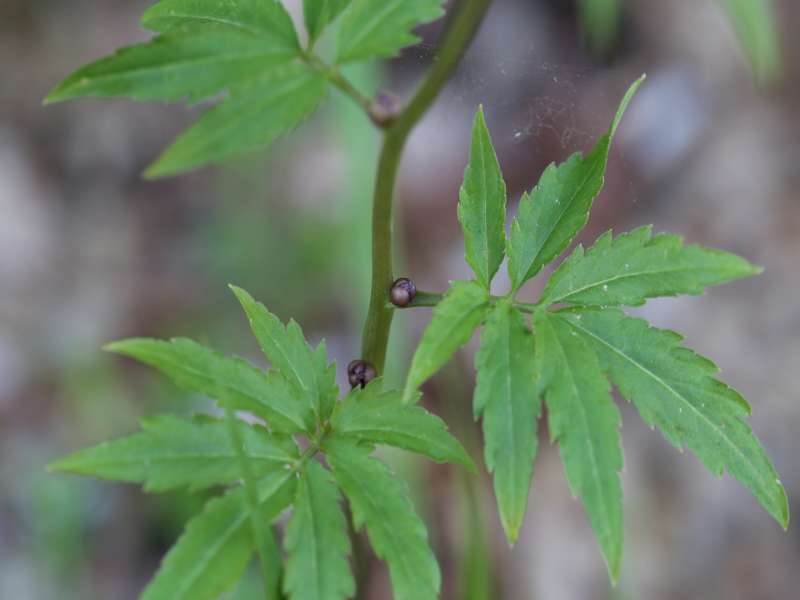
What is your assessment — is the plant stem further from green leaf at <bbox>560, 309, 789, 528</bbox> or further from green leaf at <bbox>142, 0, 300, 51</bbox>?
green leaf at <bbox>560, 309, 789, 528</bbox>

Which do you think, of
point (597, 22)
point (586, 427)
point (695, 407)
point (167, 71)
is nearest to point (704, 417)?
point (695, 407)

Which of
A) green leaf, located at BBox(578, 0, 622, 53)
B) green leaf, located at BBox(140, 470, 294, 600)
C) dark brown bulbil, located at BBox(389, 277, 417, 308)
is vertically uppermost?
green leaf, located at BBox(578, 0, 622, 53)

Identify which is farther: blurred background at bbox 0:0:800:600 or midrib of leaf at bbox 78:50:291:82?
blurred background at bbox 0:0:800:600

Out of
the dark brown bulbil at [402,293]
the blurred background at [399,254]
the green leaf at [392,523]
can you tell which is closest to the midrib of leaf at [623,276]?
the dark brown bulbil at [402,293]

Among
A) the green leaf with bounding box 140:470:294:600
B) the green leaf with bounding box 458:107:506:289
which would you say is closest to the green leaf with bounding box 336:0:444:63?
the green leaf with bounding box 458:107:506:289

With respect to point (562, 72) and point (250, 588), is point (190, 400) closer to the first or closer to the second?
point (250, 588)

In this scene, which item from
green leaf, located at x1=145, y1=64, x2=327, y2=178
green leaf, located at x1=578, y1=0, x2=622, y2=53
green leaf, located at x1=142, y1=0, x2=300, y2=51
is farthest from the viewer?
green leaf, located at x1=578, y1=0, x2=622, y2=53

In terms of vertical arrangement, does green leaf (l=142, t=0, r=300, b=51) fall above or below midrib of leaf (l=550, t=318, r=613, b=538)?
above
